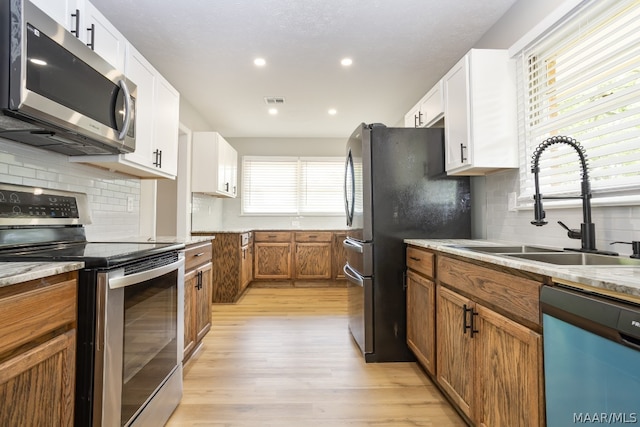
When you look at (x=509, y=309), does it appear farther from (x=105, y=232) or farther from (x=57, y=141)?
(x=105, y=232)

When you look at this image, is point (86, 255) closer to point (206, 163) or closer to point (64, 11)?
point (64, 11)

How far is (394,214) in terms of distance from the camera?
2.42 m

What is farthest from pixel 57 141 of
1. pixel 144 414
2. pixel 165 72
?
pixel 165 72

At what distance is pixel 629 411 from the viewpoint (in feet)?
2.38

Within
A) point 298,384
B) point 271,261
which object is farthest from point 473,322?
point 271,261

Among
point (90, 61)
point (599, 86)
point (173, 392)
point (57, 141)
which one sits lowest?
point (173, 392)

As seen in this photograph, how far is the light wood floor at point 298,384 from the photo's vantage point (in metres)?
1.70

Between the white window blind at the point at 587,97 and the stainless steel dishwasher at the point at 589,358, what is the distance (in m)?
0.85

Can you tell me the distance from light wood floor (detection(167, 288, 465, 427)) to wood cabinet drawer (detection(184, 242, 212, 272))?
2.31ft

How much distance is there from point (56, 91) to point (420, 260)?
2049mm

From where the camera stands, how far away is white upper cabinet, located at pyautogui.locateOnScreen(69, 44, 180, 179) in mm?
1999

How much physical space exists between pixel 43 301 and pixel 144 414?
77 cm

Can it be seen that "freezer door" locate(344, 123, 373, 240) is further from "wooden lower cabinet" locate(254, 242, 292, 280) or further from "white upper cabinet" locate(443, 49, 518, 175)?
"wooden lower cabinet" locate(254, 242, 292, 280)

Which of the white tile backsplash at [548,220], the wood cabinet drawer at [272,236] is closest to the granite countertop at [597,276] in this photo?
the white tile backsplash at [548,220]
